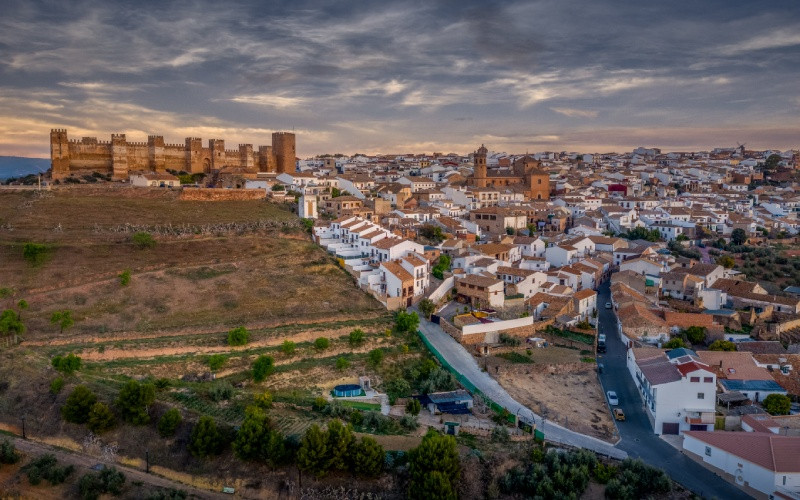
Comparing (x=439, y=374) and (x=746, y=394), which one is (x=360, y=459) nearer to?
(x=439, y=374)

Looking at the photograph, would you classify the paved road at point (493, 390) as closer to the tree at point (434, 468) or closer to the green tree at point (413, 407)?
the green tree at point (413, 407)

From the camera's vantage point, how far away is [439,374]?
1953cm

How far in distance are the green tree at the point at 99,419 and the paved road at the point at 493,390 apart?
1100 cm

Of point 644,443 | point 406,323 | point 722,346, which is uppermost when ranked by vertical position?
point 406,323

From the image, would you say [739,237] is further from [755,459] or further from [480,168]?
[755,459]

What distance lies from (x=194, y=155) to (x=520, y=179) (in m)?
27.9

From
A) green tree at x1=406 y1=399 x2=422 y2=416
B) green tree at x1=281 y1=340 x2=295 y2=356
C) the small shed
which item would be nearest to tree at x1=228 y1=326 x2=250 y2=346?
green tree at x1=281 y1=340 x2=295 y2=356

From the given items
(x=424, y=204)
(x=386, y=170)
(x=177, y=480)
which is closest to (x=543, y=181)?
(x=424, y=204)

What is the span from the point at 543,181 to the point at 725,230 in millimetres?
14949

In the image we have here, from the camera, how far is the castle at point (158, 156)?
3969cm

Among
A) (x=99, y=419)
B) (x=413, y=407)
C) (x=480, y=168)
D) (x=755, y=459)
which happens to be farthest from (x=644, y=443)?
(x=480, y=168)

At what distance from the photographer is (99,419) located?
15297 millimetres

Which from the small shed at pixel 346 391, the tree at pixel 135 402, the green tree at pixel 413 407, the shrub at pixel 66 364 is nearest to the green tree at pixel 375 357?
the small shed at pixel 346 391

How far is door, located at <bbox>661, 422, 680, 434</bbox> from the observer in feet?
57.8
